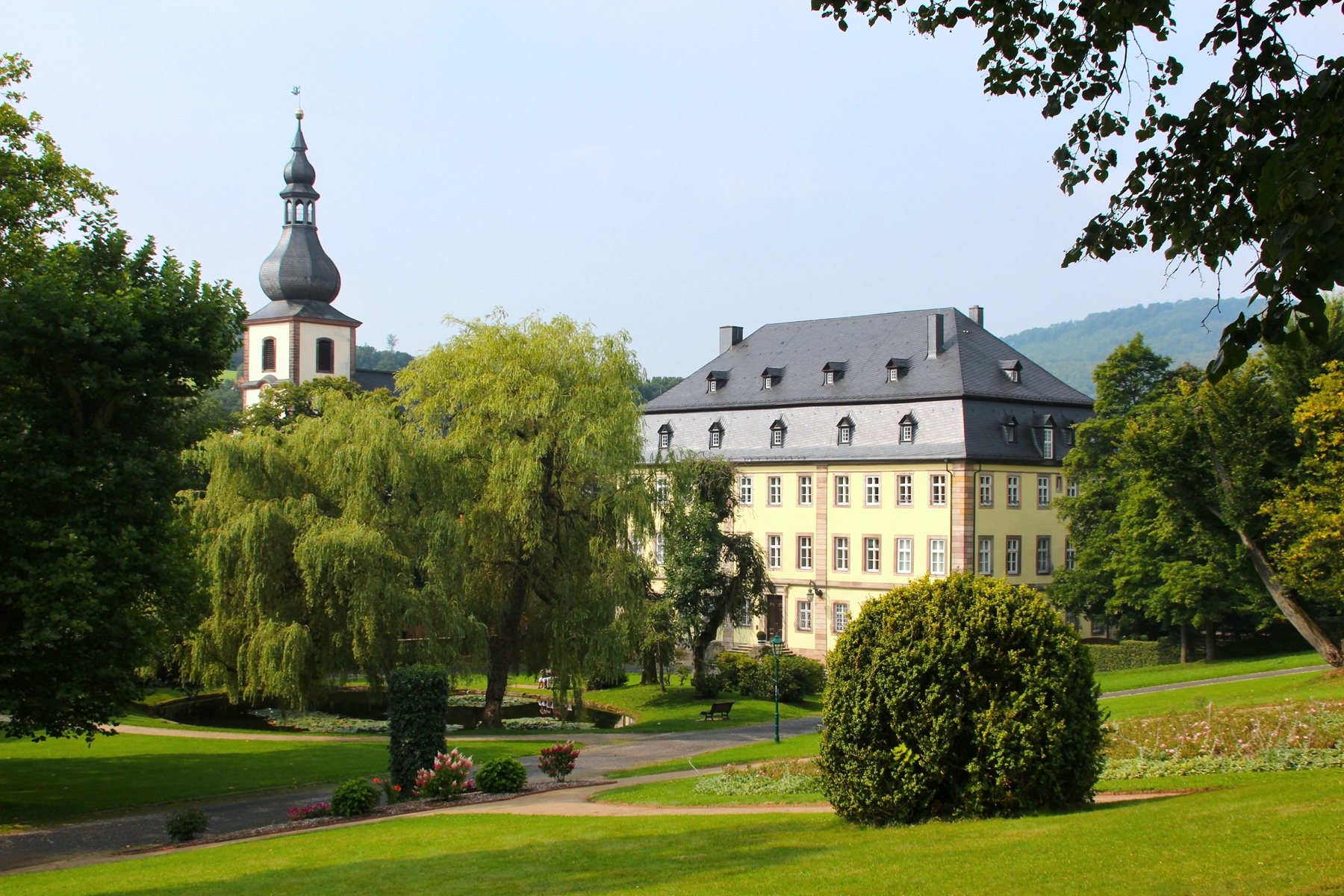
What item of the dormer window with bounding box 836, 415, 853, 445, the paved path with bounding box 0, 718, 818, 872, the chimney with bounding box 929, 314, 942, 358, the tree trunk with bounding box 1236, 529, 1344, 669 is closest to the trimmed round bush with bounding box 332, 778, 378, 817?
the paved path with bounding box 0, 718, 818, 872

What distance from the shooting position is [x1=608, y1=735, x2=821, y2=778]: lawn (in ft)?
82.9

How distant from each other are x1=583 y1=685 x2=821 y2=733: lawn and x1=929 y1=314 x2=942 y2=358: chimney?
1817 centimetres

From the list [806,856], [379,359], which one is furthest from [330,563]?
[379,359]

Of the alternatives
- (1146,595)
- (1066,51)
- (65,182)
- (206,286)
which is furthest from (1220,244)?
(1146,595)

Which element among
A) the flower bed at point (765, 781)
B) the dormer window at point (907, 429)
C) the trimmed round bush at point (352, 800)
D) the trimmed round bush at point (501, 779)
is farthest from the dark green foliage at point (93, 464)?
the dormer window at point (907, 429)

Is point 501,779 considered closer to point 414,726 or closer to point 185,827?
point 414,726

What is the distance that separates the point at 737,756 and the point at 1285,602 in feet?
56.6

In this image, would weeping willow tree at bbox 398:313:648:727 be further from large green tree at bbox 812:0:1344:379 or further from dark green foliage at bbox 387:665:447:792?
large green tree at bbox 812:0:1344:379

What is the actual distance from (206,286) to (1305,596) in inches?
1147

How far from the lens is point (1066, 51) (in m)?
10.3

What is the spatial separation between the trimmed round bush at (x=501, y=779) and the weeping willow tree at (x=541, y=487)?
35.9ft

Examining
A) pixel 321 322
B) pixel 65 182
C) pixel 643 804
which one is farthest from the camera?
pixel 321 322

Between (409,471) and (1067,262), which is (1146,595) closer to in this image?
(409,471)

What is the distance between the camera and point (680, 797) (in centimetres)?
1952
